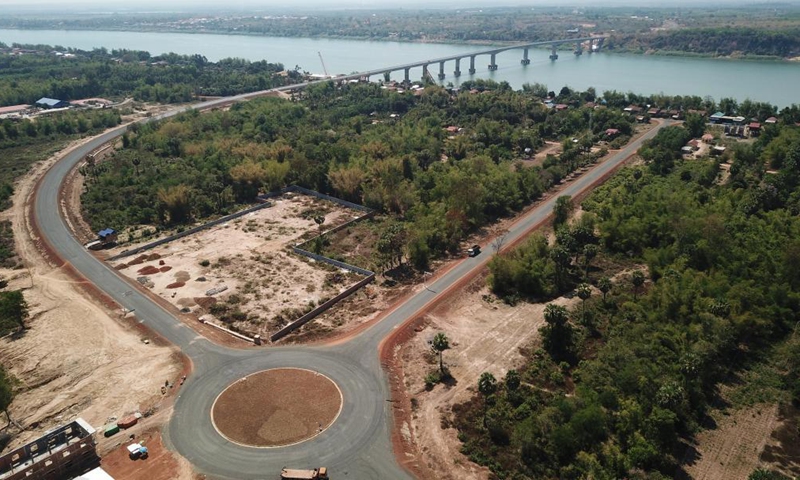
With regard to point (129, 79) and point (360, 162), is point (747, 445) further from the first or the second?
point (129, 79)

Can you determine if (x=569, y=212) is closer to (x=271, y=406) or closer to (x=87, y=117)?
(x=271, y=406)

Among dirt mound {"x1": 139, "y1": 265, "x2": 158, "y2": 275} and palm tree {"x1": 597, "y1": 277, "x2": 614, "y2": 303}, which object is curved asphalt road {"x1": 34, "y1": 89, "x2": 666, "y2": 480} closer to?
dirt mound {"x1": 139, "y1": 265, "x2": 158, "y2": 275}

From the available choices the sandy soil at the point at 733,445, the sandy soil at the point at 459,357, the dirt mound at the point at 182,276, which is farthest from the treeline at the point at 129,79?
the sandy soil at the point at 733,445

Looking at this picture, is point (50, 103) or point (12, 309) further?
point (50, 103)

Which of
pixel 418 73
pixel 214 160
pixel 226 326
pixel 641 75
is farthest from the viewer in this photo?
pixel 418 73


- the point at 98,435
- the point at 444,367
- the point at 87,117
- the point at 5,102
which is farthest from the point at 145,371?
the point at 5,102

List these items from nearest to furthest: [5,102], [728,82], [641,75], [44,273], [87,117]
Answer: [44,273] < [87,117] < [5,102] < [728,82] < [641,75]

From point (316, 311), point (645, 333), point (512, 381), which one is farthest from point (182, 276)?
point (645, 333)
